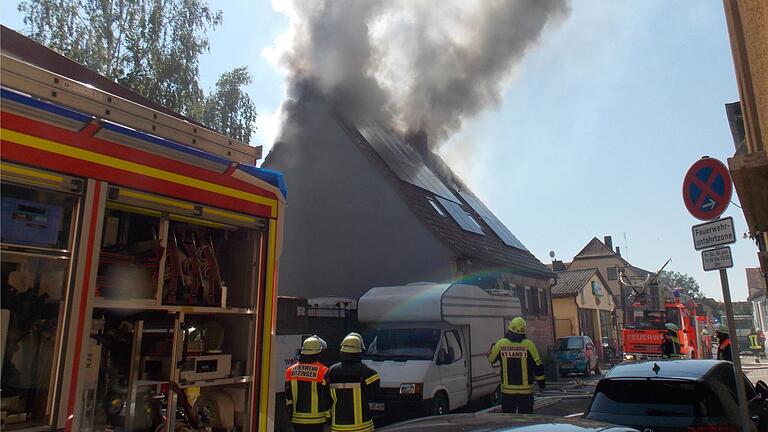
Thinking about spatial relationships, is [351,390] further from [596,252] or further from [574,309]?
[596,252]

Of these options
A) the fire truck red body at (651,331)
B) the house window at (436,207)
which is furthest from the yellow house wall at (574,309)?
the house window at (436,207)

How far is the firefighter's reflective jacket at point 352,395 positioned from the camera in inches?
196

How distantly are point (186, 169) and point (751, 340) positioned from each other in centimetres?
3805

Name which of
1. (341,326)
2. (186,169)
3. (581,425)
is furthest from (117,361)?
(341,326)

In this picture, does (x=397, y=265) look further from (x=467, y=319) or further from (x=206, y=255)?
(x=206, y=255)

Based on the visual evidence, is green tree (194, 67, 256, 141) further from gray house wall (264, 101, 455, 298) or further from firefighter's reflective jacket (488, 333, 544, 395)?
firefighter's reflective jacket (488, 333, 544, 395)

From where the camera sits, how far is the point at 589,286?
101ft

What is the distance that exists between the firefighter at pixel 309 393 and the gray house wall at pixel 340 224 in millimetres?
9204

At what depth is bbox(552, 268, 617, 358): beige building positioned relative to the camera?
2784 centimetres

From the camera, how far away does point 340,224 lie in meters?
15.7

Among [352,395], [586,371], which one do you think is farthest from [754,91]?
[586,371]

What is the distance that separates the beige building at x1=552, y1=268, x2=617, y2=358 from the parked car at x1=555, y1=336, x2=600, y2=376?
6.38m

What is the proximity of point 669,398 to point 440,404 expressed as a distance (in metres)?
4.83

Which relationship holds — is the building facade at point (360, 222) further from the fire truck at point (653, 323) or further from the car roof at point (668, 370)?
the car roof at point (668, 370)
